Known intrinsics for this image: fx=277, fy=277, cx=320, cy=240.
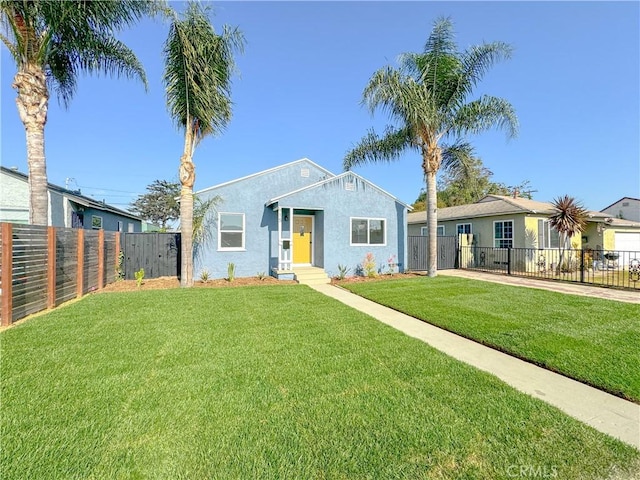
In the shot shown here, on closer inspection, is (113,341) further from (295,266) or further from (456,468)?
(295,266)

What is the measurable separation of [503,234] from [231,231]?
14.3 meters

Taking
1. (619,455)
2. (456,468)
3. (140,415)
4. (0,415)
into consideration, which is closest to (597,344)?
(619,455)

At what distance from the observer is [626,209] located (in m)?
27.8

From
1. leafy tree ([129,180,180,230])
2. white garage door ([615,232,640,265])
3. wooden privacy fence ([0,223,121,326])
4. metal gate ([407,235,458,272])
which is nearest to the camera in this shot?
wooden privacy fence ([0,223,121,326])

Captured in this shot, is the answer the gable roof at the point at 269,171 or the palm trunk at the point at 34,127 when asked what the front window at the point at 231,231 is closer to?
the gable roof at the point at 269,171

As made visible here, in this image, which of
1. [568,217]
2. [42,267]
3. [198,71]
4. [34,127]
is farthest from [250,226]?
[568,217]

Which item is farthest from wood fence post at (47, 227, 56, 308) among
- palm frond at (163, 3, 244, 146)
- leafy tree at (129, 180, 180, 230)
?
leafy tree at (129, 180, 180, 230)

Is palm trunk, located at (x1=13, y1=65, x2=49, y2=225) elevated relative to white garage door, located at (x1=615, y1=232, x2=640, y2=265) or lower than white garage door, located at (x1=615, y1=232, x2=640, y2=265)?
elevated

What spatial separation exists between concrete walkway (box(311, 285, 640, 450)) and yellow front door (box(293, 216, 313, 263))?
744cm

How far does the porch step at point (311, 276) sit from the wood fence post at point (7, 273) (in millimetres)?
7519

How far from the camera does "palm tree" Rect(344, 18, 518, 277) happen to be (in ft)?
35.1

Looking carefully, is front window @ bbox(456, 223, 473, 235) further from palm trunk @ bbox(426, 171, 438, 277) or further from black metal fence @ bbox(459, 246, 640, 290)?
palm trunk @ bbox(426, 171, 438, 277)

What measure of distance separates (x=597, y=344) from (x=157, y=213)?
162 feet

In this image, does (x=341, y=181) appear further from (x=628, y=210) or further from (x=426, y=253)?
(x=628, y=210)
